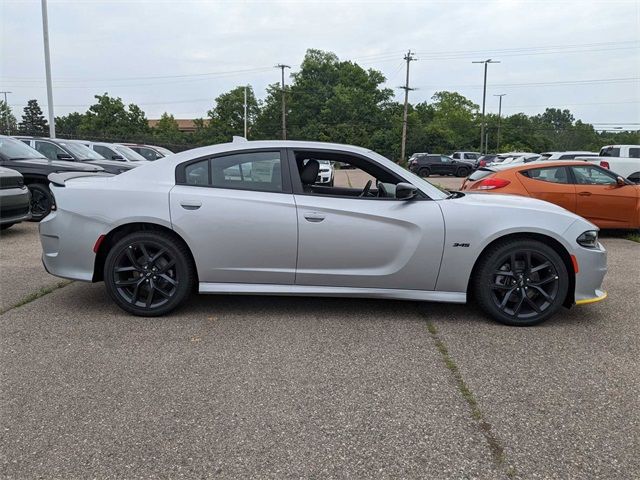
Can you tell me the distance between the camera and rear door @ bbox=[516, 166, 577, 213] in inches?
332

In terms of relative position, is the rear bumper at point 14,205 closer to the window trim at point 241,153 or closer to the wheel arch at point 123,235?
the wheel arch at point 123,235

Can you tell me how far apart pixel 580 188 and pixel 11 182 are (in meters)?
8.97

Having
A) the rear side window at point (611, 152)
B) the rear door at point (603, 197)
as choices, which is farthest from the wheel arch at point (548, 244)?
the rear side window at point (611, 152)

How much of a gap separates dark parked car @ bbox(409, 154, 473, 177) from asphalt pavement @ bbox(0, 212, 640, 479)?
113ft

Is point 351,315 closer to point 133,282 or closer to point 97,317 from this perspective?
point 133,282

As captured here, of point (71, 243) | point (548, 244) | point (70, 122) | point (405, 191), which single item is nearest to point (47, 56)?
point (71, 243)

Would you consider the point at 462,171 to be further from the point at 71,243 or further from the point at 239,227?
the point at 71,243

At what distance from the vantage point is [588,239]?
4.21 m

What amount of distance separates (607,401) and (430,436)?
3.80 feet

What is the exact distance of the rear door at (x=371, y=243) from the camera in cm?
412

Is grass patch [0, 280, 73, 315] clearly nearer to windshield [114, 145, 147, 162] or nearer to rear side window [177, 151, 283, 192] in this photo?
rear side window [177, 151, 283, 192]

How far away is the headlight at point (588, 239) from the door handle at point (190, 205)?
309 centimetres

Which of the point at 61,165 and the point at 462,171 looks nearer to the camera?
the point at 61,165

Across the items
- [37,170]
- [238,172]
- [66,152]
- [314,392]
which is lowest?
[314,392]
